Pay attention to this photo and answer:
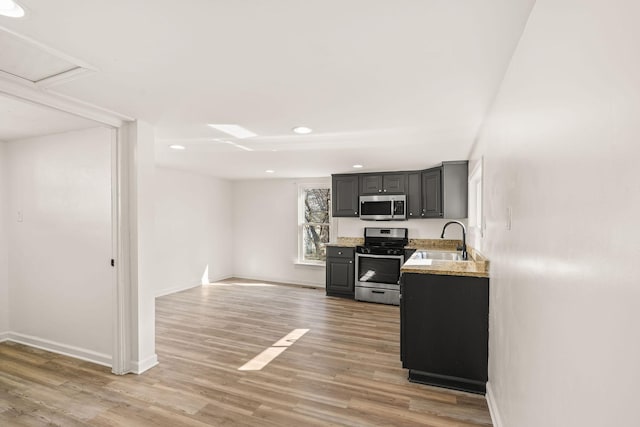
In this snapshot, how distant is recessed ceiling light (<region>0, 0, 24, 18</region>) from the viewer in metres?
1.26

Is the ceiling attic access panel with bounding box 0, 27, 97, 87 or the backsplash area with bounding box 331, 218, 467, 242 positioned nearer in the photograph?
the ceiling attic access panel with bounding box 0, 27, 97, 87

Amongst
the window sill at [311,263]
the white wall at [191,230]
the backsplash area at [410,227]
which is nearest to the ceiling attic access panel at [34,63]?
the white wall at [191,230]

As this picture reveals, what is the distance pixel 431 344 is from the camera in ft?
8.34

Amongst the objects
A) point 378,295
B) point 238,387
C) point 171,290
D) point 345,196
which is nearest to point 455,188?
point 345,196

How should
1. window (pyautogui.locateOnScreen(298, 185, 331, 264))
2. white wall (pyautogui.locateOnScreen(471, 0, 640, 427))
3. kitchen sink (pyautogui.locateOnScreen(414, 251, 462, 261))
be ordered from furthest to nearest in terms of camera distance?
1. window (pyautogui.locateOnScreen(298, 185, 331, 264))
2. kitchen sink (pyautogui.locateOnScreen(414, 251, 462, 261))
3. white wall (pyautogui.locateOnScreen(471, 0, 640, 427))

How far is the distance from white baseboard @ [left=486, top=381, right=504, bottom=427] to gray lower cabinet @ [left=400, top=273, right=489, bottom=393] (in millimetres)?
120

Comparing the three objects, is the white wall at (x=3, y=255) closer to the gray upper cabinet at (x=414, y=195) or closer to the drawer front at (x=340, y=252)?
the drawer front at (x=340, y=252)

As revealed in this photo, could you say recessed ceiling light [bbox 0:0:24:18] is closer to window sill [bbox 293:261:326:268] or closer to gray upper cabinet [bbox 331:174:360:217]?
gray upper cabinet [bbox 331:174:360:217]

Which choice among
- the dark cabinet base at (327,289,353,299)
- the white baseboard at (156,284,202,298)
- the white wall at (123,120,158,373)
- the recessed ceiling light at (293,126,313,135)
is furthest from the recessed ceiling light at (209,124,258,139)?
the white baseboard at (156,284,202,298)

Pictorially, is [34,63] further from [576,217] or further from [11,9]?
[576,217]

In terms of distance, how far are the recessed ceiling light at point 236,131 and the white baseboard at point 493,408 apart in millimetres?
2878

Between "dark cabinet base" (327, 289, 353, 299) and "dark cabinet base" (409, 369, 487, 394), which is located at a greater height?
"dark cabinet base" (409, 369, 487, 394)

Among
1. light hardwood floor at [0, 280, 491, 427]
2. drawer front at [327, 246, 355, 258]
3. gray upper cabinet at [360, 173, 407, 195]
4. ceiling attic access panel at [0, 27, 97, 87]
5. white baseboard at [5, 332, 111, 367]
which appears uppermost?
ceiling attic access panel at [0, 27, 97, 87]

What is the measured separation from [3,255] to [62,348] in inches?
52.3
